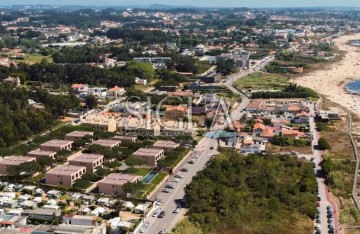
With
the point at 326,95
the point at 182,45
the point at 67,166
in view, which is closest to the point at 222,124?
the point at 67,166

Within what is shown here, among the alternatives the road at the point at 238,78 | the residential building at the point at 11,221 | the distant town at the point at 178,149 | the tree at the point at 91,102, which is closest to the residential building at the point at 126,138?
the distant town at the point at 178,149

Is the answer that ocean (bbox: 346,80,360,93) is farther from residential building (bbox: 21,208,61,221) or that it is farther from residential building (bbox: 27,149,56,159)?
residential building (bbox: 21,208,61,221)

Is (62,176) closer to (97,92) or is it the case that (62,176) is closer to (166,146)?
(166,146)

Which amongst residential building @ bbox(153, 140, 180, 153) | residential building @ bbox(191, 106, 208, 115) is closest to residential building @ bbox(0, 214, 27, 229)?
residential building @ bbox(153, 140, 180, 153)

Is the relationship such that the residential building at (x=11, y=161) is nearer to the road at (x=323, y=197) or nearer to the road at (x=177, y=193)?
the road at (x=177, y=193)

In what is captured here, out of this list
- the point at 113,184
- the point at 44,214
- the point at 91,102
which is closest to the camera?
the point at 44,214

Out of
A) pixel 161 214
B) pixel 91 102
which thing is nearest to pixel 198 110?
pixel 91 102
